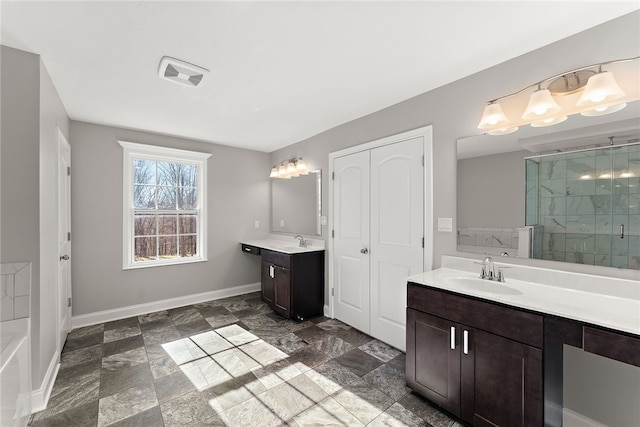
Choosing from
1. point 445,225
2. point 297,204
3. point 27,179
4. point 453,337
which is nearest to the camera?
point 453,337

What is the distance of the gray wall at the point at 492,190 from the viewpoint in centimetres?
193

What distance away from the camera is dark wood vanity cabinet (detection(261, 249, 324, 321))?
3.33 meters

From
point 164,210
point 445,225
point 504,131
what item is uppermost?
point 504,131

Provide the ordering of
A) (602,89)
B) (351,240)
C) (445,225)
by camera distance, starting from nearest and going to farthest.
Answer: (602,89) < (445,225) < (351,240)

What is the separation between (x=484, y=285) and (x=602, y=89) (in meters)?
1.33

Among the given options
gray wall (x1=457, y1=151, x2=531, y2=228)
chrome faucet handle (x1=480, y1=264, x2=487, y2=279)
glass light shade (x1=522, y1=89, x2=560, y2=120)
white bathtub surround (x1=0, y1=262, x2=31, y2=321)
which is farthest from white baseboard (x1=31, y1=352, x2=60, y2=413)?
glass light shade (x1=522, y1=89, x2=560, y2=120)

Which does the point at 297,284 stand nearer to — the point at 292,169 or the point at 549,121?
the point at 292,169

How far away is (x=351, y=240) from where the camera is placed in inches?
127

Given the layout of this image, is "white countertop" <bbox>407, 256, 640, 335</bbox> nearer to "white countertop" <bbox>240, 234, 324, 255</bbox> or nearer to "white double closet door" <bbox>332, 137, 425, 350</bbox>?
"white double closet door" <bbox>332, 137, 425, 350</bbox>

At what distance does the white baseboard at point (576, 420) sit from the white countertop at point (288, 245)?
8.33 feet

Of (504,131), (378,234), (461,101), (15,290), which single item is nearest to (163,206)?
(15,290)

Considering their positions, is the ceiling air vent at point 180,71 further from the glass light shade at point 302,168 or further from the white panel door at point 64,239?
the glass light shade at point 302,168

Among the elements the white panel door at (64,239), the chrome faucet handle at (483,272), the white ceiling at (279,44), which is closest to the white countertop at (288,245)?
the white ceiling at (279,44)

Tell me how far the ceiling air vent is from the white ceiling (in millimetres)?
58
